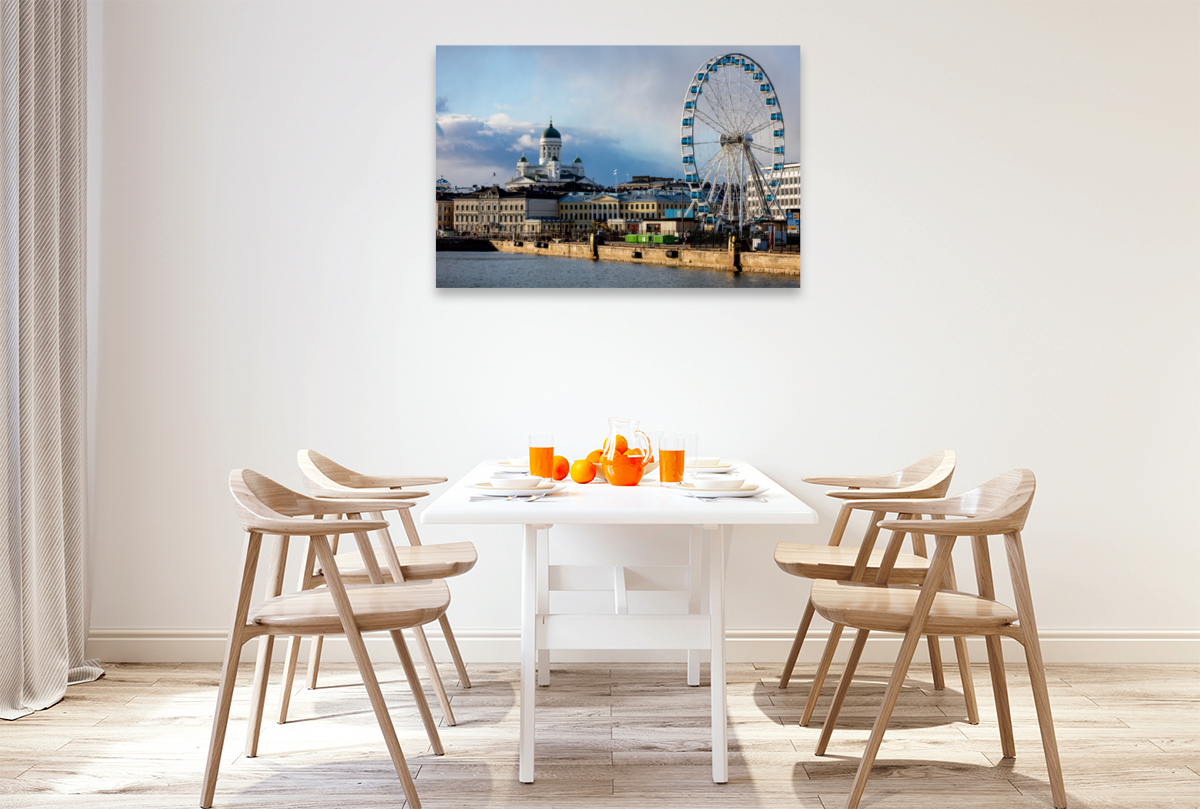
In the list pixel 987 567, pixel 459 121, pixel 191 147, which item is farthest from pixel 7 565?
pixel 987 567

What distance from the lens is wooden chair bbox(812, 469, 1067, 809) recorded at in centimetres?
196

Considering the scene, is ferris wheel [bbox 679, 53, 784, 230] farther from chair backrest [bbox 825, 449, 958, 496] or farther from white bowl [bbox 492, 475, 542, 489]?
white bowl [bbox 492, 475, 542, 489]

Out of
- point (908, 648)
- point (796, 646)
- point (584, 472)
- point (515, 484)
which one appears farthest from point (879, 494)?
point (515, 484)

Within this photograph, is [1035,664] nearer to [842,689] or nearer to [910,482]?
[842,689]

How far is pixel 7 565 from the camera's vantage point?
262cm

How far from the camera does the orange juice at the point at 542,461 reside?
2.45m

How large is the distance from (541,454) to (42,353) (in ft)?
5.53

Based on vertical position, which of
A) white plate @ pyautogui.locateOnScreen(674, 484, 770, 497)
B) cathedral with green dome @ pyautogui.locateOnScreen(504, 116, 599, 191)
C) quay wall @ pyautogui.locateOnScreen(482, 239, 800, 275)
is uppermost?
cathedral with green dome @ pyautogui.locateOnScreen(504, 116, 599, 191)

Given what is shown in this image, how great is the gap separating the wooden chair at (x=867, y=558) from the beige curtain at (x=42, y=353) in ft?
7.73

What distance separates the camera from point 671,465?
2438mm

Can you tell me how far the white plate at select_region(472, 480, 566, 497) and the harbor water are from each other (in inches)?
44.0

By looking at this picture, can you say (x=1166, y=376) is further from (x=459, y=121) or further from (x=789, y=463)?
(x=459, y=121)

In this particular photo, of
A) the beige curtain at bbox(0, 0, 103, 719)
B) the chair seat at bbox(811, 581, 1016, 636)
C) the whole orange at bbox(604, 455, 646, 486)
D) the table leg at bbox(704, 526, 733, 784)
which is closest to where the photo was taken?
the chair seat at bbox(811, 581, 1016, 636)

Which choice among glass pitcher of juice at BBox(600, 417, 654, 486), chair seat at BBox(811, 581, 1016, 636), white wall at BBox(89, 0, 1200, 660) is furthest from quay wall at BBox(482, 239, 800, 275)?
chair seat at BBox(811, 581, 1016, 636)
